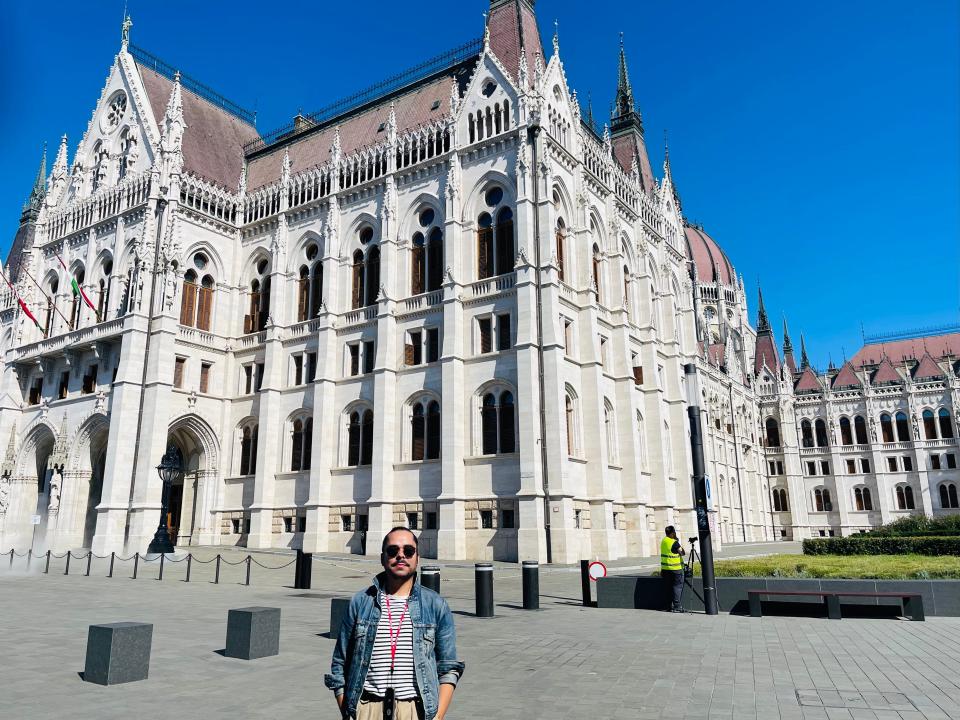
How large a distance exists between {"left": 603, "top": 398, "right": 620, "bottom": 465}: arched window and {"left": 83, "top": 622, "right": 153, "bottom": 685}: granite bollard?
98.6 ft

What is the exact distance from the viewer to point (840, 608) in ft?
49.9

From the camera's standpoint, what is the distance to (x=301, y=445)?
40.3 meters

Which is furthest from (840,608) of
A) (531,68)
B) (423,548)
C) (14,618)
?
(531,68)

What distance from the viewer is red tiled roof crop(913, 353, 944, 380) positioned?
74.8 meters

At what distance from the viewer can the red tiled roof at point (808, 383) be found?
8112 centimetres

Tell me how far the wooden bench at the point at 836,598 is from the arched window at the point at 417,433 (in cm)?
2198

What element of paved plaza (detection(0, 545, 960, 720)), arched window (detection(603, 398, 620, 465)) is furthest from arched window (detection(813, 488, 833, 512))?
paved plaza (detection(0, 545, 960, 720))

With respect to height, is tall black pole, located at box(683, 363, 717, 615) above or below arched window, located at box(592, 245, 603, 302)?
below

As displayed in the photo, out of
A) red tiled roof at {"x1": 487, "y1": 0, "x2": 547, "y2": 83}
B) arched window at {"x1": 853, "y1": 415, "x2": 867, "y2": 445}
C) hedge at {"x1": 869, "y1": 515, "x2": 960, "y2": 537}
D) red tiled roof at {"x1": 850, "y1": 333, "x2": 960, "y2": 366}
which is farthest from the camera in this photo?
red tiled roof at {"x1": 850, "y1": 333, "x2": 960, "y2": 366}

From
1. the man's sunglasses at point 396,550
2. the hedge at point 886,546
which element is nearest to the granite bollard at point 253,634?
the man's sunglasses at point 396,550

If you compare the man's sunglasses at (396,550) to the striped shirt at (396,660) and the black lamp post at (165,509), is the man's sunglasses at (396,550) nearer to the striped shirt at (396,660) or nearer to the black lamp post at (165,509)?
the striped shirt at (396,660)

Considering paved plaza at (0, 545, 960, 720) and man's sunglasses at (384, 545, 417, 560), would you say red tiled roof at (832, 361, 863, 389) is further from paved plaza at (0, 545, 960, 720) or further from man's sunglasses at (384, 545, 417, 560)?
man's sunglasses at (384, 545, 417, 560)

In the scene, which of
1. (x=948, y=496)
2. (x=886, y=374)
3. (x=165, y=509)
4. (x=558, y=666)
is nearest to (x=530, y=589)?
(x=558, y=666)

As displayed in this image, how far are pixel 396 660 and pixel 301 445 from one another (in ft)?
122
